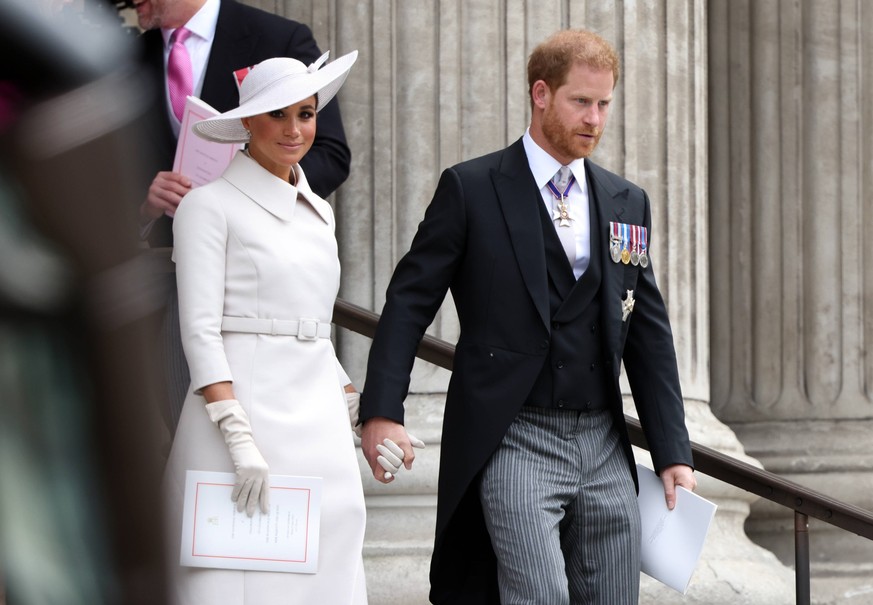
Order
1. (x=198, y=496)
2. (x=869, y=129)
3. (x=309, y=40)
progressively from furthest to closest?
(x=869, y=129), (x=309, y=40), (x=198, y=496)

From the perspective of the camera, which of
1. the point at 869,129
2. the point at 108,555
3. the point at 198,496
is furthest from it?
the point at 869,129

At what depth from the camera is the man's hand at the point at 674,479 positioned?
3.37 m

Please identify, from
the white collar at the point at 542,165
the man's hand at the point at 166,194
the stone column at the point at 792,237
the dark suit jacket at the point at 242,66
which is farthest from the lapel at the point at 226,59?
the stone column at the point at 792,237

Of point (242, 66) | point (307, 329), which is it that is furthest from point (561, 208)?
point (242, 66)

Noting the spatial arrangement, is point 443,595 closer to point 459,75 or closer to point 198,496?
point 198,496

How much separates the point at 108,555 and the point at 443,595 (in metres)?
2.75

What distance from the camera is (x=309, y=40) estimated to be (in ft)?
14.4

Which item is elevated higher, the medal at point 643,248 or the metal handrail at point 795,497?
the medal at point 643,248

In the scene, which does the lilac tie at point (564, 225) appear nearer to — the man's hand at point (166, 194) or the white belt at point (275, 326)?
the white belt at point (275, 326)

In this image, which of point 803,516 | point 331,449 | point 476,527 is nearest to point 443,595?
point 476,527

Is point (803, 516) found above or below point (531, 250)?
below

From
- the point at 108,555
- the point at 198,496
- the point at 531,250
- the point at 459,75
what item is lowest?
the point at 198,496

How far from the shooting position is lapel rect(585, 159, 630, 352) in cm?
324

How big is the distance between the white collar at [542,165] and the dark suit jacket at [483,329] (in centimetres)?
2
